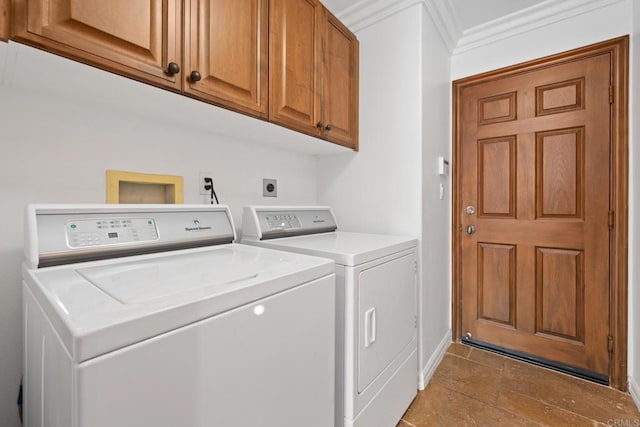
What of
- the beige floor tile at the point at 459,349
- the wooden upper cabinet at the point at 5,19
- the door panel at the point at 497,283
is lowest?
the beige floor tile at the point at 459,349

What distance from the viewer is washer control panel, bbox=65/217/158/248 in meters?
0.92

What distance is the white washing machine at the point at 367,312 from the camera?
3.66 ft

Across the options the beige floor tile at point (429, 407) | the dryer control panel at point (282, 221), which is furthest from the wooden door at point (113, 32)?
the beige floor tile at point (429, 407)

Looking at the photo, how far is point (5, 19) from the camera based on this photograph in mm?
733

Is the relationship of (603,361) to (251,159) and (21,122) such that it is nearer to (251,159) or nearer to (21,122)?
(251,159)

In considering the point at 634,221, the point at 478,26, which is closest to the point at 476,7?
the point at 478,26

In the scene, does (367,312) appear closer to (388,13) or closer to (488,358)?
(488,358)

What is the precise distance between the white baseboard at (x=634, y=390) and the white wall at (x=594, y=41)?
0.04 m

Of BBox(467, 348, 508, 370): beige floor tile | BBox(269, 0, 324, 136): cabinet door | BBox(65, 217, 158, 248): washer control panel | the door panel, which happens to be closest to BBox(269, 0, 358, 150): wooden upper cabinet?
BBox(269, 0, 324, 136): cabinet door

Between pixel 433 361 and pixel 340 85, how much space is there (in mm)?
1888

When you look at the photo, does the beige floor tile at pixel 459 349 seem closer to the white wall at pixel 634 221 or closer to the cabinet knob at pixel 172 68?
the white wall at pixel 634 221

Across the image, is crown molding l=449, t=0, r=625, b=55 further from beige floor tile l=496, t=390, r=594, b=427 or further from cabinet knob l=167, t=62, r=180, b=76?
beige floor tile l=496, t=390, r=594, b=427

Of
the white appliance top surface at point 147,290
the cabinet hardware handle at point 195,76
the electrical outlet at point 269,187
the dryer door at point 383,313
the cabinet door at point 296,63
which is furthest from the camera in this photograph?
the electrical outlet at point 269,187

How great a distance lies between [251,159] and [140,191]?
641mm
